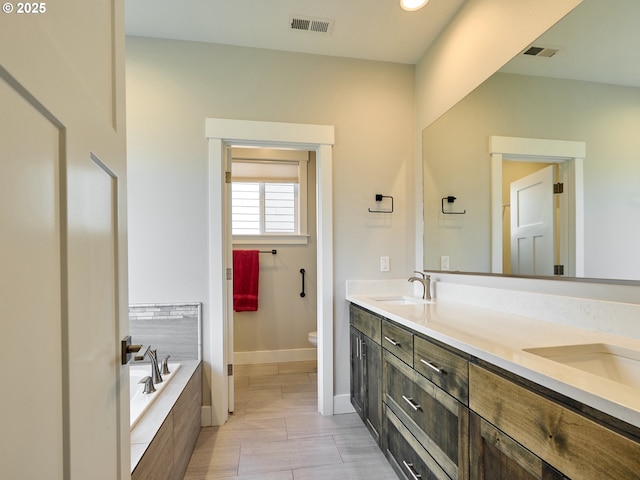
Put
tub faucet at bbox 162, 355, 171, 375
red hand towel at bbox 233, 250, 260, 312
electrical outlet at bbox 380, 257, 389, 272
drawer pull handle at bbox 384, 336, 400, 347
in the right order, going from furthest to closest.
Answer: red hand towel at bbox 233, 250, 260, 312 < electrical outlet at bbox 380, 257, 389, 272 < tub faucet at bbox 162, 355, 171, 375 < drawer pull handle at bbox 384, 336, 400, 347

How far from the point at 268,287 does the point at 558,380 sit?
2.94m

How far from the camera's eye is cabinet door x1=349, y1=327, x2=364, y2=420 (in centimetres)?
204

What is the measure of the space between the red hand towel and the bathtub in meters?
1.24

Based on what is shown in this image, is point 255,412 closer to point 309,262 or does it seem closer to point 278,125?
point 309,262

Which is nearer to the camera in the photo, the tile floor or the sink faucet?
the tile floor

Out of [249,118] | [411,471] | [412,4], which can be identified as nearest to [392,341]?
[411,471]

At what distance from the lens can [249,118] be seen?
2203mm

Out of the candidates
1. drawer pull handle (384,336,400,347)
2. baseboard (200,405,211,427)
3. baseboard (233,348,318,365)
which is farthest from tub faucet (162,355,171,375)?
baseboard (233,348,318,365)

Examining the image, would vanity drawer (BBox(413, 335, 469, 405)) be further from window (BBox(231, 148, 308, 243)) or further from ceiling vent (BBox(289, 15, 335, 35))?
window (BBox(231, 148, 308, 243))

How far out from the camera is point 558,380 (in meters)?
0.70

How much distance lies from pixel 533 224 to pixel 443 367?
87cm

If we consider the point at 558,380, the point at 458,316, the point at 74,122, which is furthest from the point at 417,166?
the point at 74,122

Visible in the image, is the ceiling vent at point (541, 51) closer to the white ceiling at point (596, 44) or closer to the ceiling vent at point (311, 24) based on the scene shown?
the white ceiling at point (596, 44)

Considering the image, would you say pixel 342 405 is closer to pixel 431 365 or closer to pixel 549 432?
pixel 431 365
